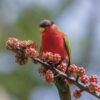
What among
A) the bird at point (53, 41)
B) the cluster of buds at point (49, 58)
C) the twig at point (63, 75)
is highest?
the bird at point (53, 41)

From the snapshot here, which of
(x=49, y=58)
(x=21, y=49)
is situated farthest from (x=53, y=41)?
(x=21, y=49)

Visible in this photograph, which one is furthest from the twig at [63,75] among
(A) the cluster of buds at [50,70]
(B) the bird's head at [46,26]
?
(B) the bird's head at [46,26]

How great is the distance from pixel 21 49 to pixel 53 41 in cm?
181

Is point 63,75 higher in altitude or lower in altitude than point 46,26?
lower

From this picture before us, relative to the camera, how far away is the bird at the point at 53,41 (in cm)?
639

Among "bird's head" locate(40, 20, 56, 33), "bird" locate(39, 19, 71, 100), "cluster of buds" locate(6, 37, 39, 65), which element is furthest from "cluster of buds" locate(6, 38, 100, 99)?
"bird's head" locate(40, 20, 56, 33)

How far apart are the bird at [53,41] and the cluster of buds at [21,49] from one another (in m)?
1.34

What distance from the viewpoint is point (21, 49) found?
4.83 meters

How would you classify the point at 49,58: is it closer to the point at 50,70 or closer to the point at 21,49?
the point at 50,70

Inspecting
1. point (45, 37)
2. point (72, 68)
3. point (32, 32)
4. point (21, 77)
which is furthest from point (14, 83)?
point (72, 68)

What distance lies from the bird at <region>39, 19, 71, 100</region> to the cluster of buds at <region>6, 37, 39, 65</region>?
1.34 metres

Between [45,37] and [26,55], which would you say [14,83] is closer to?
[45,37]

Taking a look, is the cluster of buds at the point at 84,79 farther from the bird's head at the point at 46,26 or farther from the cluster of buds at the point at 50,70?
the bird's head at the point at 46,26

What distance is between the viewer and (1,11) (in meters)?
17.4
